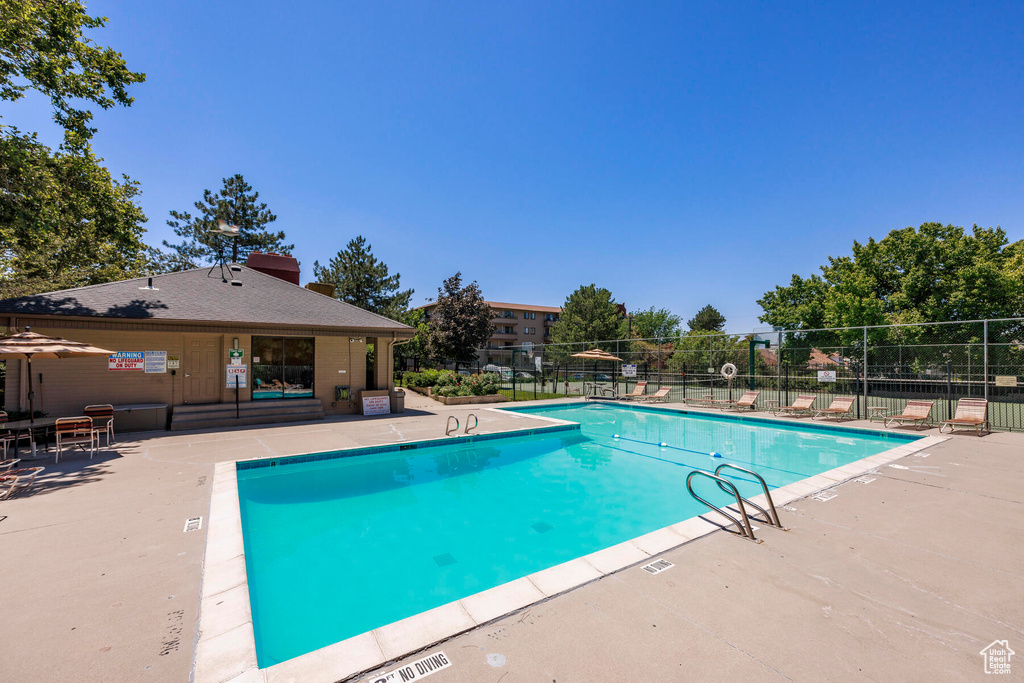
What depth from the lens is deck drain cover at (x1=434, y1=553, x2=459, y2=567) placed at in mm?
4958

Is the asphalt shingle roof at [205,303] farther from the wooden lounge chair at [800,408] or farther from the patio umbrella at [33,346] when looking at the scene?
the wooden lounge chair at [800,408]

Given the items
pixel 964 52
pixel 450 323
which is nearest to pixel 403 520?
pixel 964 52

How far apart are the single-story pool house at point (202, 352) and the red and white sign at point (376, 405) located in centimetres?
10

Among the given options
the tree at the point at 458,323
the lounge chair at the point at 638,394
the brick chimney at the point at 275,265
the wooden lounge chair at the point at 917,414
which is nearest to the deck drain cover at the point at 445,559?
the wooden lounge chair at the point at 917,414

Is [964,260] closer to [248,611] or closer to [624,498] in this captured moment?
[624,498]

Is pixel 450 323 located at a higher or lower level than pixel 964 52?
lower

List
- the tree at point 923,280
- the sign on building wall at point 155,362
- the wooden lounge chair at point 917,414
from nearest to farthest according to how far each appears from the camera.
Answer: the wooden lounge chair at point 917,414, the sign on building wall at point 155,362, the tree at point 923,280

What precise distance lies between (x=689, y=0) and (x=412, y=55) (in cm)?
782

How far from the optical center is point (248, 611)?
3.03 metres

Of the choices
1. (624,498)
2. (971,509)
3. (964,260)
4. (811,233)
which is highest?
(811,233)

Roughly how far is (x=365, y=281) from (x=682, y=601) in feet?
119

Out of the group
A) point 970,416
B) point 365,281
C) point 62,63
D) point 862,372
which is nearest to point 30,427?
point 62,63

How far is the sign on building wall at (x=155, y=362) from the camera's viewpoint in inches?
447

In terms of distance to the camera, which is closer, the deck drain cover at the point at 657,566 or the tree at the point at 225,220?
the deck drain cover at the point at 657,566
